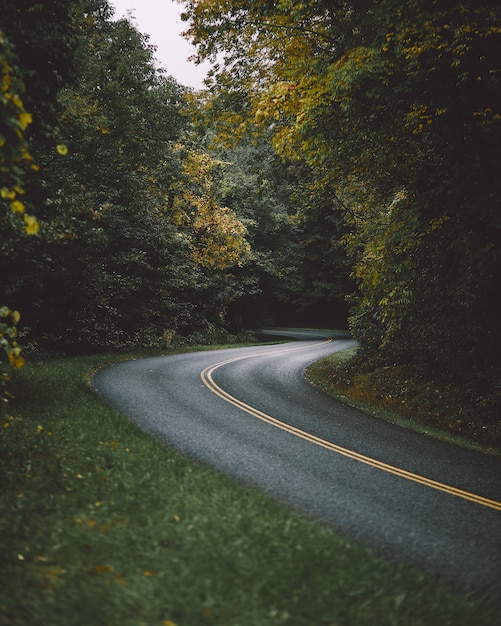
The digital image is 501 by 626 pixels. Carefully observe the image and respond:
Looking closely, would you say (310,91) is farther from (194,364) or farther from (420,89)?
(194,364)

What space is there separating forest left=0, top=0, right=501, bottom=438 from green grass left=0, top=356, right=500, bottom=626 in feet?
6.02

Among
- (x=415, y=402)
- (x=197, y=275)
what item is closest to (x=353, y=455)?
(x=415, y=402)

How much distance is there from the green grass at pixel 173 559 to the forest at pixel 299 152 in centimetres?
183

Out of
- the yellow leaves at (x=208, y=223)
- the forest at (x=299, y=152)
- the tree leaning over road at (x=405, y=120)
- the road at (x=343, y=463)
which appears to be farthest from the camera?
the yellow leaves at (x=208, y=223)

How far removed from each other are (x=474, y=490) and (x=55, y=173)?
1287cm

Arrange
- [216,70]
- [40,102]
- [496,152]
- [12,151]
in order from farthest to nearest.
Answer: [216,70], [496,152], [40,102], [12,151]

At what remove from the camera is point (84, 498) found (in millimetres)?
5309

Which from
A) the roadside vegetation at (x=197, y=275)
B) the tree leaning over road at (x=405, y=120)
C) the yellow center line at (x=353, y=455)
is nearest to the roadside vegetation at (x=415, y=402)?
the roadside vegetation at (x=197, y=275)

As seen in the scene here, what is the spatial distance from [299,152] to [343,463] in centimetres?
729

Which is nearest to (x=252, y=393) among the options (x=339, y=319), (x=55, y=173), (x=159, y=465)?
(x=159, y=465)

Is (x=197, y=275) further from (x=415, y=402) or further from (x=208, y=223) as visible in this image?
(x=415, y=402)

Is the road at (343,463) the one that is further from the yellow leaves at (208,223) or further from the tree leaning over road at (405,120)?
the yellow leaves at (208,223)

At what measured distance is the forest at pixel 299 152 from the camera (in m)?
7.91

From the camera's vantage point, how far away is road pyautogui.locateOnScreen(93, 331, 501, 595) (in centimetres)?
530
